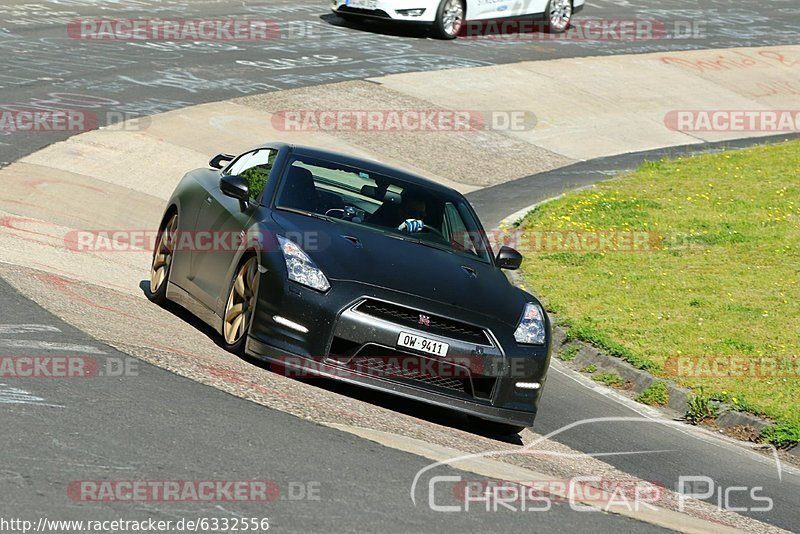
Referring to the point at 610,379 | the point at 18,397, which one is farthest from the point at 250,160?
the point at 18,397

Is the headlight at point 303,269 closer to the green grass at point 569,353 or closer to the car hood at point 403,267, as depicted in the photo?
the car hood at point 403,267

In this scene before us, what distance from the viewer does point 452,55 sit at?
88.3 ft

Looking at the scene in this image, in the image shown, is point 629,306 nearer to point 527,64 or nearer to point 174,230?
point 174,230

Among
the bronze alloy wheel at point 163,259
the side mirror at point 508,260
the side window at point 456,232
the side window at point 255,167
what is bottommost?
the bronze alloy wheel at point 163,259

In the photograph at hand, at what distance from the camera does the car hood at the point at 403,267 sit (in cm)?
847

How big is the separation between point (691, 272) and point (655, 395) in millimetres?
3996

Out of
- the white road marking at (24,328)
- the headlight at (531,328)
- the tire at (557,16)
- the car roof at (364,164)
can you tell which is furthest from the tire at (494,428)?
the tire at (557,16)

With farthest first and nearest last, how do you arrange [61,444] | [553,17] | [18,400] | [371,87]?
[553,17] < [371,87] < [18,400] < [61,444]

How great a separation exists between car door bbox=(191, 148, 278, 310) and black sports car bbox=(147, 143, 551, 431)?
0.02 m

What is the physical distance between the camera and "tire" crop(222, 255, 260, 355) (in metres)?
8.62

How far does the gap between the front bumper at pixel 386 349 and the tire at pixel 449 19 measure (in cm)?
1987

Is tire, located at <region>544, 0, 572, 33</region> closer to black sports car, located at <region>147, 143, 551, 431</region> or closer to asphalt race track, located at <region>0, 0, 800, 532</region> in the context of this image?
asphalt race track, located at <region>0, 0, 800, 532</region>

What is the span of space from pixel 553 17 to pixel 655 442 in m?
22.2

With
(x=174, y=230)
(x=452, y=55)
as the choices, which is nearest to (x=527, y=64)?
(x=452, y=55)
